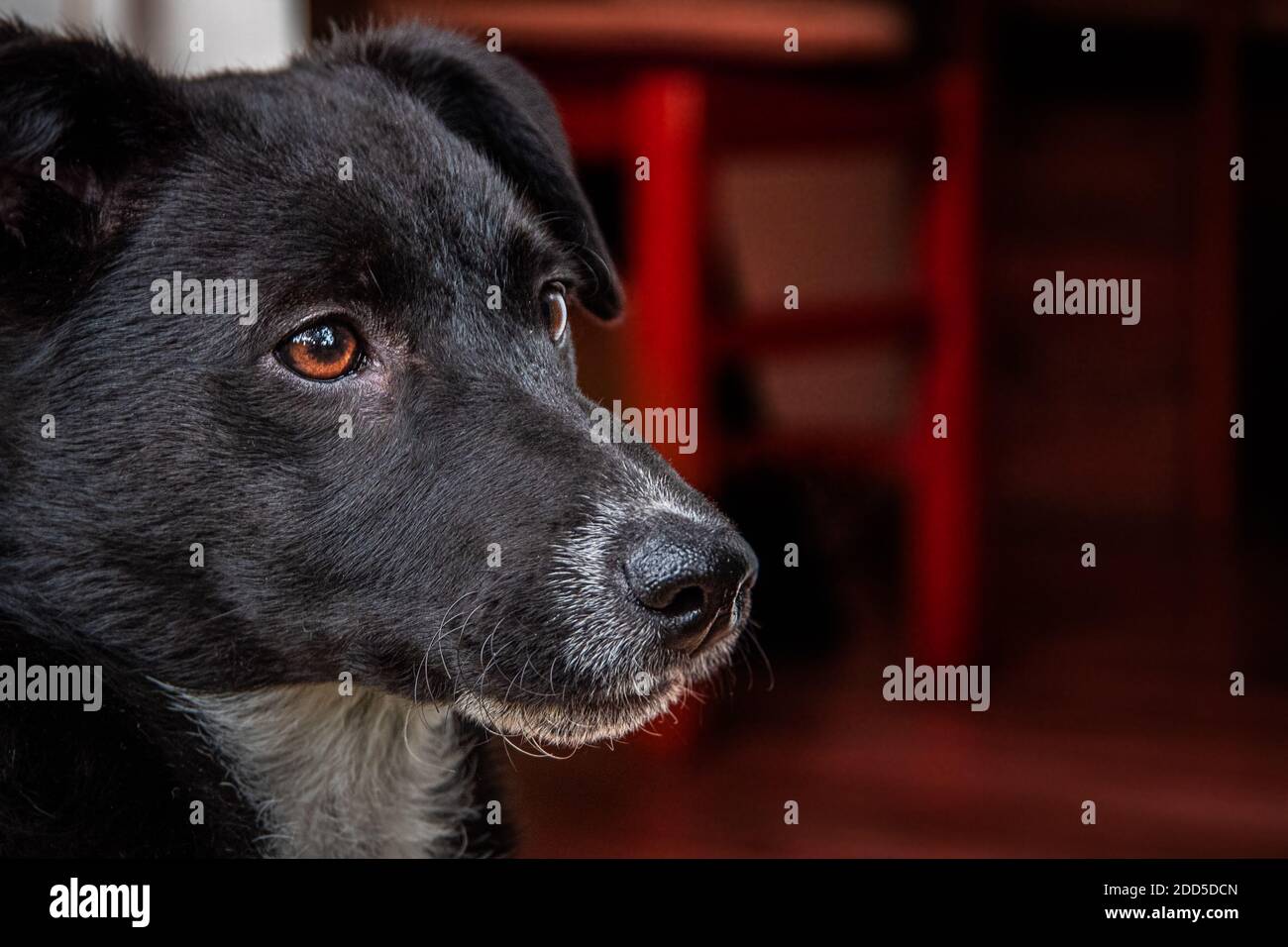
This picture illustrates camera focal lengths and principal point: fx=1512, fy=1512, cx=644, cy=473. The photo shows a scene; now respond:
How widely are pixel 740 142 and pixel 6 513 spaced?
6.49 ft

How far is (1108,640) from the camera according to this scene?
4.07 m

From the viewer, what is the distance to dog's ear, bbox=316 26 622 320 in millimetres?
1803

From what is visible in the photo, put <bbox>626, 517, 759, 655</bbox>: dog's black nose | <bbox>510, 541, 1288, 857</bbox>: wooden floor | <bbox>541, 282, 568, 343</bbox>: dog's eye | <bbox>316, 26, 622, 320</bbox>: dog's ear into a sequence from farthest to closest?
<bbox>510, 541, 1288, 857</bbox>: wooden floor → <bbox>316, 26, 622, 320</bbox>: dog's ear → <bbox>541, 282, 568, 343</bbox>: dog's eye → <bbox>626, 517, 759, 655</bbox>: dog's black nose

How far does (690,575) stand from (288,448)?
16.2 inches

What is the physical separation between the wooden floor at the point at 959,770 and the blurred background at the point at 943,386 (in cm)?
1

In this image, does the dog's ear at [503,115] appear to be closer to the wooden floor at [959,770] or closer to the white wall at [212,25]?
the wooden floor at [959,770]

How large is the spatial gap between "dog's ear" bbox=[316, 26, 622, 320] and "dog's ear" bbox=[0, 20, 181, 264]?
360 mm

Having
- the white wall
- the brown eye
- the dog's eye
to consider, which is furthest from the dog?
the white wall

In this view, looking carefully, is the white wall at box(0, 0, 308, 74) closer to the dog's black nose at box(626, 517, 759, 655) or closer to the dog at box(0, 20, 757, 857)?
the dog at box(0, 20, 757, 857)

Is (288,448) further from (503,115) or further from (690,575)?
(503,115)

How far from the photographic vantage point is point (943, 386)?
3562 mm

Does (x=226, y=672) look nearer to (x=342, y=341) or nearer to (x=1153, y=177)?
(x=342, y=341)
